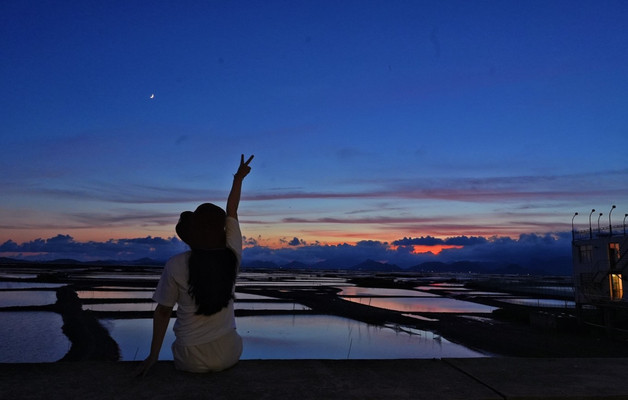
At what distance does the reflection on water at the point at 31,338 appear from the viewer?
72.5 ft

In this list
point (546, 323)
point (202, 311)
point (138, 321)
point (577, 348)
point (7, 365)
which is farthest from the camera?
point (546, 323)

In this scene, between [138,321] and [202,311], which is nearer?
[202,311]

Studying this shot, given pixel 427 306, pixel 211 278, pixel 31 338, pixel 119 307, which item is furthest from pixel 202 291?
pixel 427 306

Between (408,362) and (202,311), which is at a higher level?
(202,311)

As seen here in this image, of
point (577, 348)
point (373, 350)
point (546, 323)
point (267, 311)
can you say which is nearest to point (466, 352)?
point (373, 350)

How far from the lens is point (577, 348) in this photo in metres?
29.1

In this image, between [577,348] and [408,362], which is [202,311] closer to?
[408,362]

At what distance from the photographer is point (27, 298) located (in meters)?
49.2

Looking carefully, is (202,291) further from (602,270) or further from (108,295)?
(108,295)

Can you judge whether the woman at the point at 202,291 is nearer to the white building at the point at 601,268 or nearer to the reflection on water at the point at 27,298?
the white building at the point at 601,268

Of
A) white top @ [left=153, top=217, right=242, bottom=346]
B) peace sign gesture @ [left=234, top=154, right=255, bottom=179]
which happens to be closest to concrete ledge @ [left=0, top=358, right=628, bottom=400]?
white top @ [left=153, top=217, right=242, bottom=346]

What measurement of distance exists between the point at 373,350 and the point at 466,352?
5.44 m

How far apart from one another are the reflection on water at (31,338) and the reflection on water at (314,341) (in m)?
3.24

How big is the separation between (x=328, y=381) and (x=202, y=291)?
155cm
